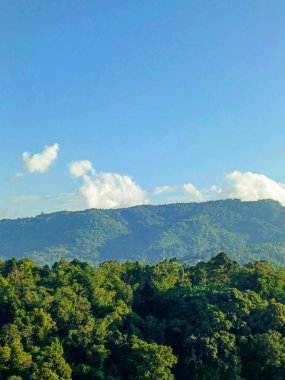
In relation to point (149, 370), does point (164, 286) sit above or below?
above

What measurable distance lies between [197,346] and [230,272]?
2056 cm

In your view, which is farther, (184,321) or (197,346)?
(184,321)

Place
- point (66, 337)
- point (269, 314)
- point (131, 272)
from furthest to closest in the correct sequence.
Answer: point (131, 272) → point (269, 314) → point (66, 337)

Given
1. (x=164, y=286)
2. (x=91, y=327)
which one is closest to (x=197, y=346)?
(x=91, y=327)

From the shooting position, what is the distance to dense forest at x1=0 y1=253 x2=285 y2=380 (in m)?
30.9

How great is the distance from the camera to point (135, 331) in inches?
1388

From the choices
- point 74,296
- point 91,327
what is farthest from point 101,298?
A: point 91,327

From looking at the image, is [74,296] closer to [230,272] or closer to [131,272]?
[131,272]

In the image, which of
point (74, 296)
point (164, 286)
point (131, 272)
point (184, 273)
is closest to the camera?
point (74, 296)

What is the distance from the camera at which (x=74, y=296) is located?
39188mm

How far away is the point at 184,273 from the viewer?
178 feet

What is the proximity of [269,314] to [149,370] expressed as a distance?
11692 mm

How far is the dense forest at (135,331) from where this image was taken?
30875mm

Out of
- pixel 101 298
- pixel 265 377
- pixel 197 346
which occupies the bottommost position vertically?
pixel 265 377
